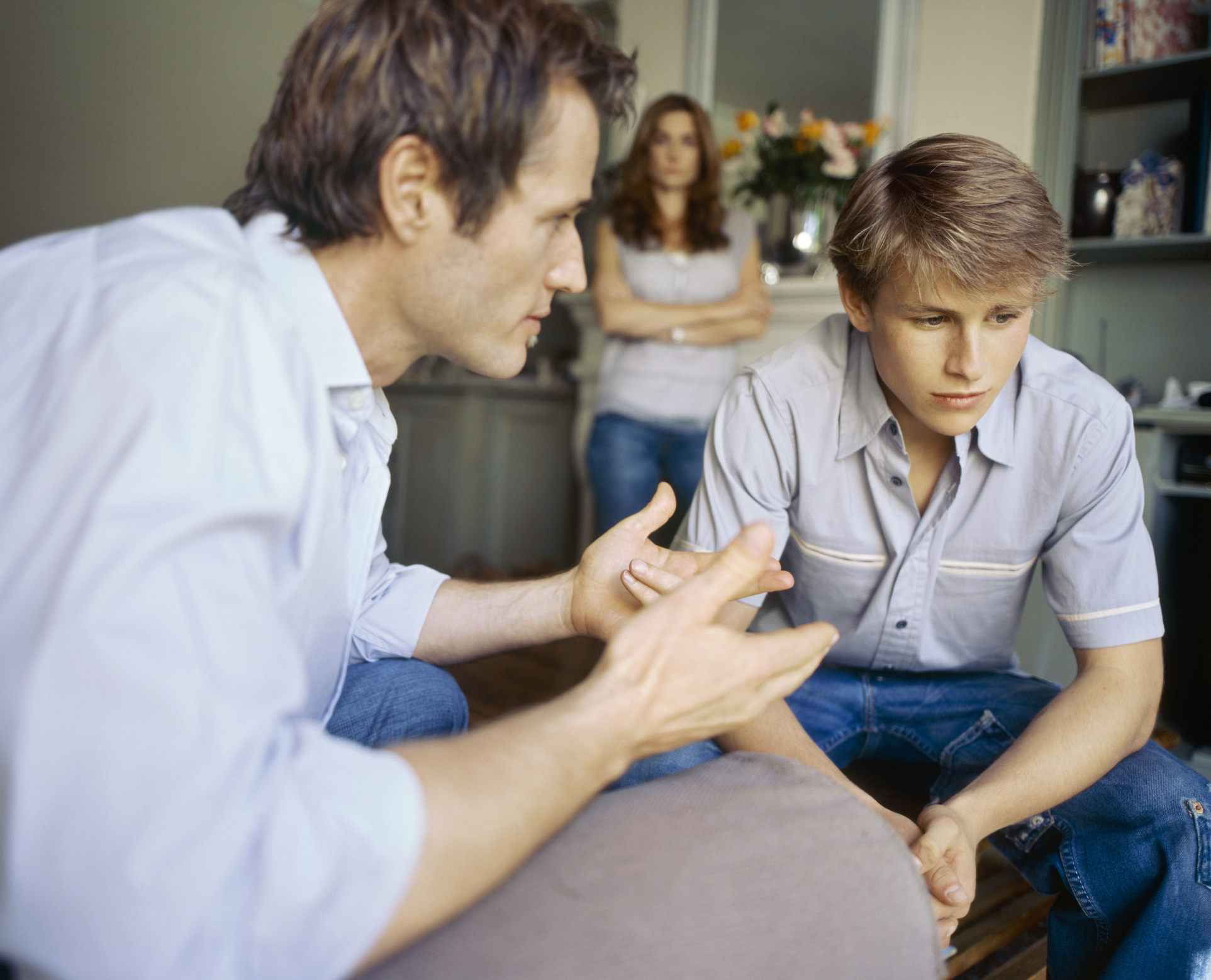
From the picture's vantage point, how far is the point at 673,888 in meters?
0.52

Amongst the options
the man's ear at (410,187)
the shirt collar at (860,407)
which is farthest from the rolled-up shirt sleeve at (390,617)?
the shirt collar at (860,407)

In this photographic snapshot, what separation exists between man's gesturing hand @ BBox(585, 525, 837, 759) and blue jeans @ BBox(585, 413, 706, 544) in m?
1.66

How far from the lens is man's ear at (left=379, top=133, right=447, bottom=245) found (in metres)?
0.74

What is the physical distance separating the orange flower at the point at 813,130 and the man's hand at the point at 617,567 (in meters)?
2.06

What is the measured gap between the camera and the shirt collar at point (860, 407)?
115 centimetres

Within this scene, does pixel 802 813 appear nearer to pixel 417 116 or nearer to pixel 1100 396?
pixel 417 116

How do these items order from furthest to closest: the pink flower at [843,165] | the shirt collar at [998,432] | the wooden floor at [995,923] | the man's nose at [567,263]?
the pink flower at [843,165], the wooden floor at [995,923], the shirt collar at [998,432], the man's nose at [567,263]

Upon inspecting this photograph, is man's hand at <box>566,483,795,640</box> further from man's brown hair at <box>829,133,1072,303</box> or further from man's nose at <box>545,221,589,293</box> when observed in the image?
man's brown hair at <box>829,133,1072,303</box>

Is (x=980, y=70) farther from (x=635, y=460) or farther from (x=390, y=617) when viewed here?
(x=390, y=617)

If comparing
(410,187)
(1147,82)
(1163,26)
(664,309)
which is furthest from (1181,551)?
(410,187)

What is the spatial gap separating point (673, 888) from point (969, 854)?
0.47 m

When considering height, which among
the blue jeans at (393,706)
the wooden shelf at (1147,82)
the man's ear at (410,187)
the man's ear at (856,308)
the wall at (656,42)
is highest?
the wall at (656,42)

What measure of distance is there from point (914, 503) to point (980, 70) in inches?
73.3

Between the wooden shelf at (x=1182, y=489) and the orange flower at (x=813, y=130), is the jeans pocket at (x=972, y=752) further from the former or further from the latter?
the orange flower at (x=813, y=130)
